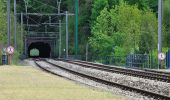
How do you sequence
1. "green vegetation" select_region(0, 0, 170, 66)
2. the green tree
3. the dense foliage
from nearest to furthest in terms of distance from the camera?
the dense foliage → "green vegetation" select_region(0, 0, 170, 66) → the green tree

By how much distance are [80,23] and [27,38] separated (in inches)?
717

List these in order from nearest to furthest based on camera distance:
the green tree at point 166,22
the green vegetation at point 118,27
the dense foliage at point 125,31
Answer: the dense foliage at point 125,31 → the green vegetation at point 118,27 → the green tree at point 166,22

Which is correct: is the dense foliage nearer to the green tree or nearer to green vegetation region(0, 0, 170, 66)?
green vegetation region(0, 0, 170, 66)

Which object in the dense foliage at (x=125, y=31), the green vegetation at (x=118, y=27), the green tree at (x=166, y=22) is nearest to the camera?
the dense foliage at (x=125, y=31)

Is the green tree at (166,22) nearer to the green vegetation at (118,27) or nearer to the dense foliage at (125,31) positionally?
the green vegetation at (118,27)

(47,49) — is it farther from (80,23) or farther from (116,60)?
(116,60)

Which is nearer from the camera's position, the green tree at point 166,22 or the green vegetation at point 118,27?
the green vegetation at point 118,27

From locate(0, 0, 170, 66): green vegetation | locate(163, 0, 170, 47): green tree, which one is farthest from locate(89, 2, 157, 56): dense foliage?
locate(163, 0, 170, 47): green tree

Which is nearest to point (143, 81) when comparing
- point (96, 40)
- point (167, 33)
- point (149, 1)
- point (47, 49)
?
point (167, 33)

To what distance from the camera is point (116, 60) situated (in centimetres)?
6694

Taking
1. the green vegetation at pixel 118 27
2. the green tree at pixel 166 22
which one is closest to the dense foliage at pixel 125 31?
the green vegetation at pixel 118 27

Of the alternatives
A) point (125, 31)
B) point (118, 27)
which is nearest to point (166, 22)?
point (118, 27)

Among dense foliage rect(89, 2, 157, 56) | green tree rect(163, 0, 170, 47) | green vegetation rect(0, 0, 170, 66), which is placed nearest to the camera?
dense foliage rect(89, 2, 157, 56)

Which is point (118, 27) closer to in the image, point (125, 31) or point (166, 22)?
point (125, 31)
